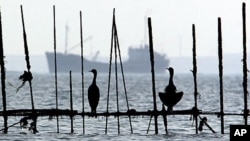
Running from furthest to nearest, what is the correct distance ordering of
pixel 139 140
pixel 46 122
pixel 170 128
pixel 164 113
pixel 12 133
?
1. pixel 46 122
2. pixel 170 128
3. pixel 12 133
4. pixel 139 140
5. pixel 164 113

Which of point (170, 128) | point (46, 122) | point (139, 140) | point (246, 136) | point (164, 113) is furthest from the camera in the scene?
point (46, 122)

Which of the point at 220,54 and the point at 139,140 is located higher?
the point at 220,54

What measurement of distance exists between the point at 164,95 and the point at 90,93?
3.14m

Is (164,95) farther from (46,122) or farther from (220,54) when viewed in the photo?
(46,122)

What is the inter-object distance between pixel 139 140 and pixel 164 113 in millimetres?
3566

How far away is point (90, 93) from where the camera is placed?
30125mm

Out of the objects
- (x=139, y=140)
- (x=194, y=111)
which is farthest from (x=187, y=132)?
(x=194, y=111)

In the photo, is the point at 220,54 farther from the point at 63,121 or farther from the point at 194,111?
the point at 63,121

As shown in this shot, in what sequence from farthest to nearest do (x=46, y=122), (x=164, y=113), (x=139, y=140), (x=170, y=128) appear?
(x=46, y=122) → (x=170, y=128) → (x=139, y=140) → (x=164, y=113)

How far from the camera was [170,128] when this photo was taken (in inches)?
1556

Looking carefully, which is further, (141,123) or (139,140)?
(141,123)

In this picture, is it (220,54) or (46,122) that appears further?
(46,122)

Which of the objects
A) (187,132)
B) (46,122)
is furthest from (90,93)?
(46,122)

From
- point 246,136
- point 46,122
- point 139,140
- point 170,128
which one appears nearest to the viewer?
point 246,136
